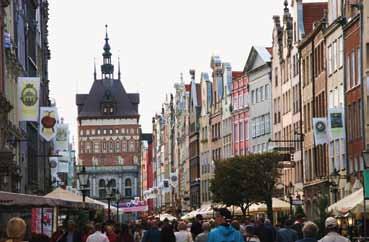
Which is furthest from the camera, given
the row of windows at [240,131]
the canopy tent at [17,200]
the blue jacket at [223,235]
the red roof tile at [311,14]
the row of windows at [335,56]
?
the row of windows at [240,131]

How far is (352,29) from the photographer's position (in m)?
63.3

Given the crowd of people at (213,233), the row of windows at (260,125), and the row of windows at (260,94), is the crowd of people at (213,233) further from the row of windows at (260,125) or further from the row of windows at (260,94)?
the row of windows at (260,94)

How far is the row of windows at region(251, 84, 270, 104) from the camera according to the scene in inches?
4139

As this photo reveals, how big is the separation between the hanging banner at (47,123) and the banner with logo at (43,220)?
15.8 meters

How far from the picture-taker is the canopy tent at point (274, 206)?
71812 mm

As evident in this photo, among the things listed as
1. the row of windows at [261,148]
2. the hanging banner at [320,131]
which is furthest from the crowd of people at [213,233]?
the row of windows at [261,148]

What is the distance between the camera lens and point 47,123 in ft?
197

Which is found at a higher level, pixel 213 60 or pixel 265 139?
pixel 213 60

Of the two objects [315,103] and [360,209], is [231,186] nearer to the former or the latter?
[315,103]

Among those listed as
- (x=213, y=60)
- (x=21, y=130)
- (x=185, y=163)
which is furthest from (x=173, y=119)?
(x=21, y=130)

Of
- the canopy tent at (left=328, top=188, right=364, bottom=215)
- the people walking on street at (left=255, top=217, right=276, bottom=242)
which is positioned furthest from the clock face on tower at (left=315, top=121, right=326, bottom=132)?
the people walking on street at (left=255, top=217, right=276, bottom=242)

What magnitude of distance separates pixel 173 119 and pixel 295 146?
93047mm

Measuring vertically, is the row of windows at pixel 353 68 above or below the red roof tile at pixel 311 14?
below

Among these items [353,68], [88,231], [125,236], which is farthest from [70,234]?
[353,68]
